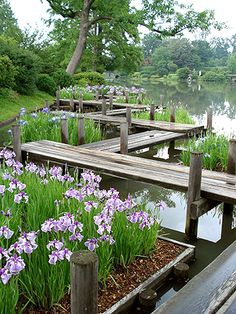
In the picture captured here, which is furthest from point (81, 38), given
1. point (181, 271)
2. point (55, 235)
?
point (55, 235)

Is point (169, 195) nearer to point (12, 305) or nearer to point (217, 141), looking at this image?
point (217, 141)

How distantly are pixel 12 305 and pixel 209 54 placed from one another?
90441mm

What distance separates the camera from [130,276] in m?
3.52

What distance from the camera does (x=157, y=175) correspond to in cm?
548

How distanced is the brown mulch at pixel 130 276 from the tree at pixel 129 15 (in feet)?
68.3

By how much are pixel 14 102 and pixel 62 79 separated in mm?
6635

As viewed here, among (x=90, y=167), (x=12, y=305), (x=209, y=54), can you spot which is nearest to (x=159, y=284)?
(x=12, y=305)

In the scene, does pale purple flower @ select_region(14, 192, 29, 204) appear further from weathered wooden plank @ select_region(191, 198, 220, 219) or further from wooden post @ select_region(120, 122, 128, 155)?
wooden post @ select_region(120, 122, 128, 155)

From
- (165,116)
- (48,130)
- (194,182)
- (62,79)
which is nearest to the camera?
(194,182)

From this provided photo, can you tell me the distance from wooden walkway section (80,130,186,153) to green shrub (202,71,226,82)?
5925cm

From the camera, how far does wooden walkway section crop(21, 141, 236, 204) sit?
4992 millimetres

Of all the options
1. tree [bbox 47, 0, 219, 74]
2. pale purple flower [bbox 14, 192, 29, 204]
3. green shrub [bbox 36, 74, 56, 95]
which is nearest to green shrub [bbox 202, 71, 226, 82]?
tree [bbox 47, 0, 219, 74]

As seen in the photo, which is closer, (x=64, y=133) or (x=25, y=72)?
(x=64, y=133)

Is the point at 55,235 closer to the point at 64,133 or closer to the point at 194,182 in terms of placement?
the point at 194,182
